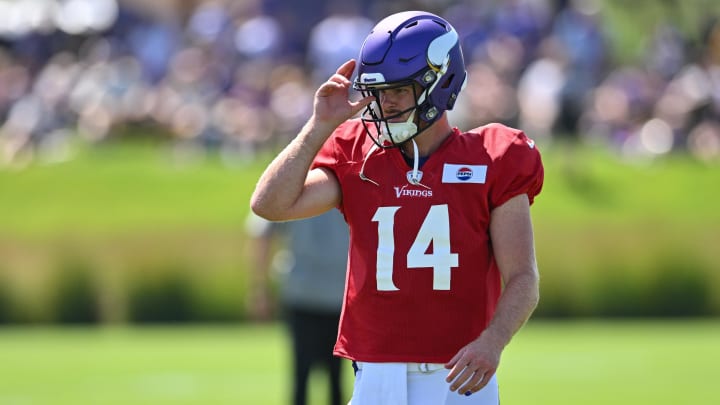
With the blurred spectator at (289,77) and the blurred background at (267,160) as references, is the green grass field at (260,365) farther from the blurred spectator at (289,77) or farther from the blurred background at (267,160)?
the blurred spectator at (289,77)

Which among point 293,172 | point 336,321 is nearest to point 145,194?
point 336,321

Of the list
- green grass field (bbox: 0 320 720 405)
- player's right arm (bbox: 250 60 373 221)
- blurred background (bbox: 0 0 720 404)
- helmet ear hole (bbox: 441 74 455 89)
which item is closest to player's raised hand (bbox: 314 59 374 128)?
player's right arm (bbox: 250 60 373 221)

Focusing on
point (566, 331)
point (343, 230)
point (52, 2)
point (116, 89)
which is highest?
point (52, 2)

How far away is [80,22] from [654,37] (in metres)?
8.95

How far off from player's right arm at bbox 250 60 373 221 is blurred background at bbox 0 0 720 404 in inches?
364

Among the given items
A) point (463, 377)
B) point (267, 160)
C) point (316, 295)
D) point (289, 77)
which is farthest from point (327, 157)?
point (289, 77)

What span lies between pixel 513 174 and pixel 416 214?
348 millimetres

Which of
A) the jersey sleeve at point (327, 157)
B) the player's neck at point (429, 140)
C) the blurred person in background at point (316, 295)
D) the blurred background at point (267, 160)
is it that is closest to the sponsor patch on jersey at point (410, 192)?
the player's neck at point (429, 140)

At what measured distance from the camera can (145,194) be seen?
17359mm

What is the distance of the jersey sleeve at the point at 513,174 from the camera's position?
4.70m

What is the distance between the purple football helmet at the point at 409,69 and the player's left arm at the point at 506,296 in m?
0.42

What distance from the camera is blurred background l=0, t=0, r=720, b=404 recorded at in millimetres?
16609

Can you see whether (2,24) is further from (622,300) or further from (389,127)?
(389,127)

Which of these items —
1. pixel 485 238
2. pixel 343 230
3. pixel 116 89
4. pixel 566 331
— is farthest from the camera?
pixel 116 89
